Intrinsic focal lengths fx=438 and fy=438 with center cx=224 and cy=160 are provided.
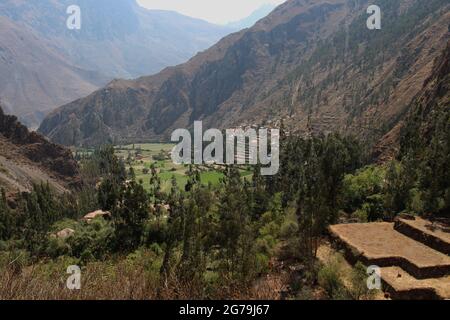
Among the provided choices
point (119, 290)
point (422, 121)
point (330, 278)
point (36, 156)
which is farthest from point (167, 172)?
point (119, 290)

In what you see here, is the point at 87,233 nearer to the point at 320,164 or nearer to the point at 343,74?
the point at 320,164

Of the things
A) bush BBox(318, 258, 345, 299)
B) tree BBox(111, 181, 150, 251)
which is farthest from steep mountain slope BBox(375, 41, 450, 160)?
tree BBox(111, 181, 150, 251)

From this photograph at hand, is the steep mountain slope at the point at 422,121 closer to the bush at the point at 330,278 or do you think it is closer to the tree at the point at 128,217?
the bush at the point at 330,278

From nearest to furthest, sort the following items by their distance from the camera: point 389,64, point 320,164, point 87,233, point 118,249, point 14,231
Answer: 1. point 320,164
2. point 118,249
3. point 87,233
4. point 14,231
5. point 389,64

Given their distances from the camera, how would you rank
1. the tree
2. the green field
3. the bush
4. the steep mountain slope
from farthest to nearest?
the green field → the steep mountain slope → the tree → the bush

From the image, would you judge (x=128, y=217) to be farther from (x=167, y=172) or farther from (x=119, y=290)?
(x=167, y=172)

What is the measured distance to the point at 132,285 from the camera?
40.3 ft

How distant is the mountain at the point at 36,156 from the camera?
347 feet

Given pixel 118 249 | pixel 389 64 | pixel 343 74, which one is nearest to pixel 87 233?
pixel 118 249

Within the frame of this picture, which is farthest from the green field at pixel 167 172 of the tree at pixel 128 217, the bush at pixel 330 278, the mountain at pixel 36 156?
the bush at pixel 330 278

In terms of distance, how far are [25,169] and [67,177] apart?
1583 centimetres

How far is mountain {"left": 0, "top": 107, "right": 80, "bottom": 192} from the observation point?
4168 inches

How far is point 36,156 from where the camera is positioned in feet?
378

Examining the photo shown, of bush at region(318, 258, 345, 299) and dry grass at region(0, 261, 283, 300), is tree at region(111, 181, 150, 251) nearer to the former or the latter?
bush at region(318, 258, 345, 299)
